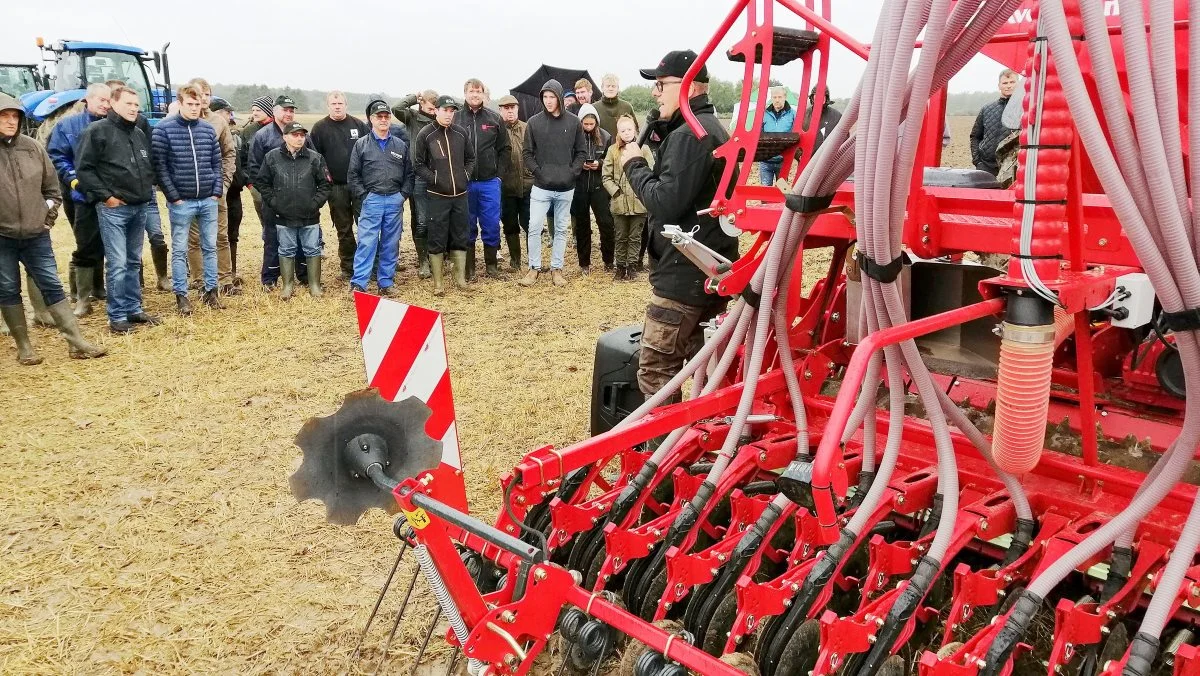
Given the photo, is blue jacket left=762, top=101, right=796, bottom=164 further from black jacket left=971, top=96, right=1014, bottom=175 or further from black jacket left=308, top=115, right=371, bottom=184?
black jacket left=308, top=115, right=371, bottom=184

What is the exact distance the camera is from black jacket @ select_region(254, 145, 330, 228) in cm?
778

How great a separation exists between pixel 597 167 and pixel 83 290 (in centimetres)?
481

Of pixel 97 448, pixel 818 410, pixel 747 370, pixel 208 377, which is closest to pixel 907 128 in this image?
pixel 747 370

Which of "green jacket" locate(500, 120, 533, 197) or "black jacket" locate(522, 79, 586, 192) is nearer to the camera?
"black jacket" locate(522, 79, 586, 192)

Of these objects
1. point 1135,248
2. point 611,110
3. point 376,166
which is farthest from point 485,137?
point 1135,248

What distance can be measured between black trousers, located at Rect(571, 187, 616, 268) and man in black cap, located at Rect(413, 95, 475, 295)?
131cm

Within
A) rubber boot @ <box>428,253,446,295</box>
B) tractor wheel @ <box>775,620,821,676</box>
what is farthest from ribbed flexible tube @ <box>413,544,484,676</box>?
rubber boot @ <box>428,253,446,295</box>

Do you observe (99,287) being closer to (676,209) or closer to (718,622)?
(676,209)

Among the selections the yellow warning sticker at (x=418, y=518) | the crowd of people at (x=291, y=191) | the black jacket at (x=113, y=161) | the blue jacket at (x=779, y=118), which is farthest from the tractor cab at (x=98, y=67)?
the yellow warning sticker at (x=418, y=518)

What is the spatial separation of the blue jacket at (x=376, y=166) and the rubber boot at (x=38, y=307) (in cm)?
270

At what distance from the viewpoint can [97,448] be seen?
485 cm

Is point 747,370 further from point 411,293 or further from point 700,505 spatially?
point 411,293

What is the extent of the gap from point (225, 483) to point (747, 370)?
2805mm

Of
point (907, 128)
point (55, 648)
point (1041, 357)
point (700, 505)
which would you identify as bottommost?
point (55, 648)
